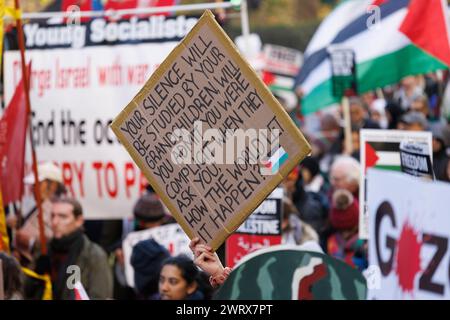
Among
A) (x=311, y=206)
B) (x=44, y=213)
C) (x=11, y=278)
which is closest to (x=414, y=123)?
(x=311, y=206)

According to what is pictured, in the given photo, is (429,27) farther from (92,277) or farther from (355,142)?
(355,142)

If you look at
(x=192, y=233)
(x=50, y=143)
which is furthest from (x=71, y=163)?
(x=192, y=233)

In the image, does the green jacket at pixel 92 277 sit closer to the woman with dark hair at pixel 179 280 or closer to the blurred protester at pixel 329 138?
the woman with dark hair at pixel 179 280

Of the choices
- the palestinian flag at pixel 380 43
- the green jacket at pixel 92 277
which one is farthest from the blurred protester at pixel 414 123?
the green jacket at pixel 92 277

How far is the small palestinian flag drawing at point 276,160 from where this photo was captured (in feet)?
15.0

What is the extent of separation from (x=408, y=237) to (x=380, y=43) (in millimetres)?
4964

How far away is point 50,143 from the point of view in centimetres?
916

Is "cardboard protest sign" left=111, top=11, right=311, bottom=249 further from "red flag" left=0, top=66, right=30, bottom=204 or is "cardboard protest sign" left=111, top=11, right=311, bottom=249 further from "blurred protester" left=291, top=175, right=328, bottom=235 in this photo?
"blurred protester" left=291, top=175, right=328, bottom=235

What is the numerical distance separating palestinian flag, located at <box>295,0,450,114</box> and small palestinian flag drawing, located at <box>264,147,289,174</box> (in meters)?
3.13

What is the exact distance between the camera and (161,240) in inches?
306

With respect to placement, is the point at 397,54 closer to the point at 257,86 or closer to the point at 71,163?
the point at 71,163

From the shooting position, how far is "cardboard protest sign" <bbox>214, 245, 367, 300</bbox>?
456 centimetres

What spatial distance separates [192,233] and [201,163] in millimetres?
267

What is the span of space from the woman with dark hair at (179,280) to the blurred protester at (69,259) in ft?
2.60
